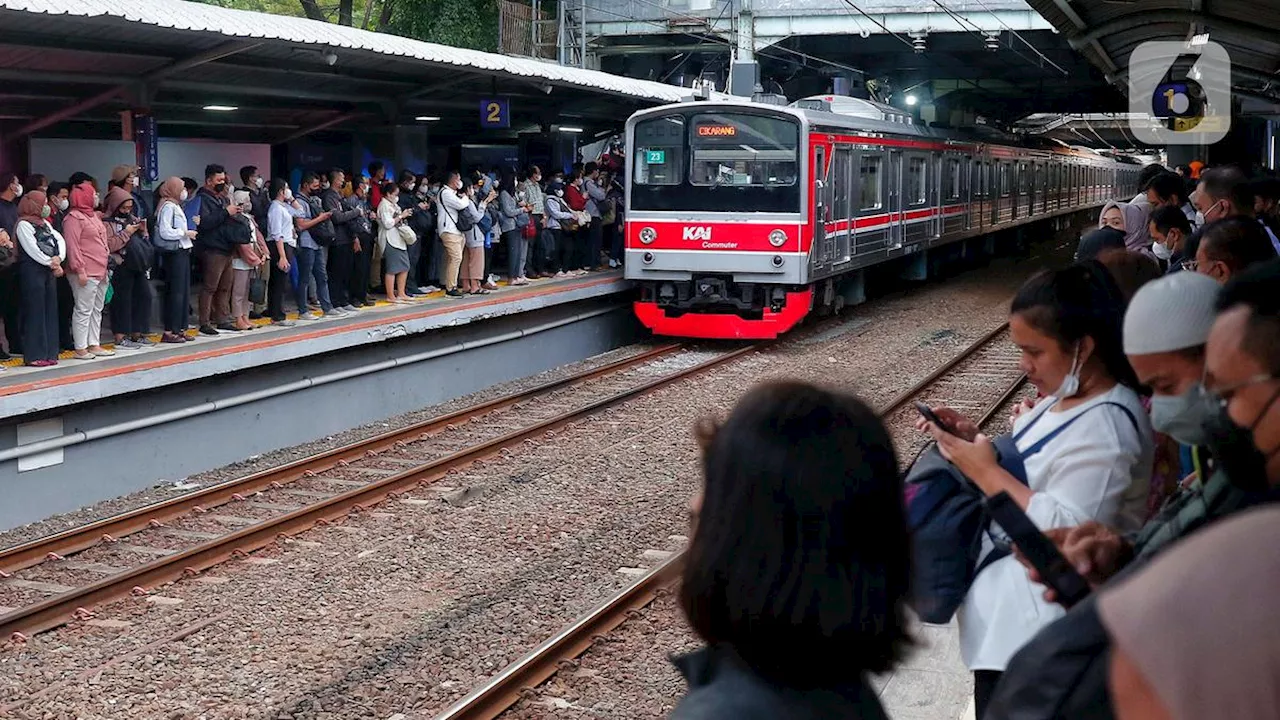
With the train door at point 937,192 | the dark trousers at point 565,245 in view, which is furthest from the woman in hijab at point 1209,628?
the train door at point 937,192

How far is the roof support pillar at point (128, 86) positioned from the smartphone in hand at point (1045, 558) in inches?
353

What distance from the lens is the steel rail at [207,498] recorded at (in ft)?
24.6

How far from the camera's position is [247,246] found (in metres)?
11.4

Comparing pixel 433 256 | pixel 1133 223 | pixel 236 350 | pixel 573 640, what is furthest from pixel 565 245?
pixel 573 640

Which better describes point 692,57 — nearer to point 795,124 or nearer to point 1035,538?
point 795,124

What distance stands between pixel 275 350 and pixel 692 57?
20.2m

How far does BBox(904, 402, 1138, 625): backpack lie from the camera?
2635 millimetres

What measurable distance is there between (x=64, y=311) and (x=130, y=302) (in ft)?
Result: 1.62

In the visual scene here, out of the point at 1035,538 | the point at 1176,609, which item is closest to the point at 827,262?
the point at 1035,538

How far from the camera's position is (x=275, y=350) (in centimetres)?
1065

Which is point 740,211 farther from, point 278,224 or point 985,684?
point 985,684

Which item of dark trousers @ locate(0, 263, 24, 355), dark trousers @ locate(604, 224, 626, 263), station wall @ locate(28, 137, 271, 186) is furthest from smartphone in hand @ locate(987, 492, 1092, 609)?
dark trousers @ locate(604, 224, 626, 263)

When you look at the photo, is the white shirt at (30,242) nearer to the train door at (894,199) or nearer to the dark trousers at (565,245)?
the dark trousers at (565,245)

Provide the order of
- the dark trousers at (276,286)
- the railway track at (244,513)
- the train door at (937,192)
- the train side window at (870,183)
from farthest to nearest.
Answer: the train door at (937,192)
the train side window at (870,183)
the dark trousers at (276,286)
the railway track at (244,513)
